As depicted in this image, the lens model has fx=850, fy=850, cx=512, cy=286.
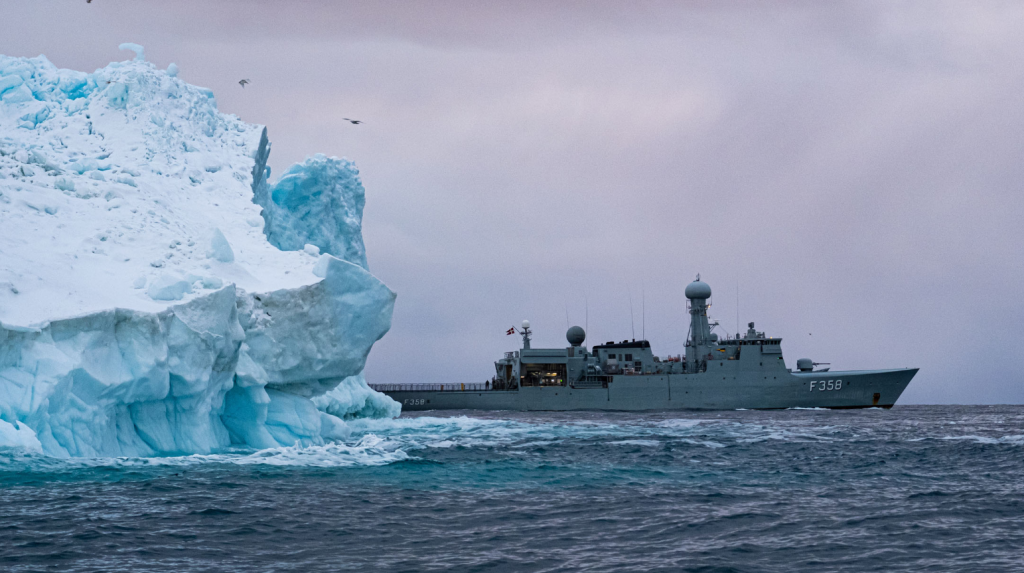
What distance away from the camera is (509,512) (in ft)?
37.1

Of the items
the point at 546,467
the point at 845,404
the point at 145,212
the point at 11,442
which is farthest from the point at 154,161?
the point at 845,404

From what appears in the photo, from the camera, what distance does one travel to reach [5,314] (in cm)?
1395

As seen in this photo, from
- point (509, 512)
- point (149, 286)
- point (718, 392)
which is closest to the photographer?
point (509, 512)

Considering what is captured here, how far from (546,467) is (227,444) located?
6874mm

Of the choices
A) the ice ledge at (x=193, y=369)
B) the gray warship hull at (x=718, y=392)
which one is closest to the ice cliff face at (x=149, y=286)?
the ice ledge at (x=193, y=369)

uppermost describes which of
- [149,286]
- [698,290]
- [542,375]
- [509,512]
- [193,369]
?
[698,290]

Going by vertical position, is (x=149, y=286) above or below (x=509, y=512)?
above

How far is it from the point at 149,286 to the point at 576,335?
41.9 m

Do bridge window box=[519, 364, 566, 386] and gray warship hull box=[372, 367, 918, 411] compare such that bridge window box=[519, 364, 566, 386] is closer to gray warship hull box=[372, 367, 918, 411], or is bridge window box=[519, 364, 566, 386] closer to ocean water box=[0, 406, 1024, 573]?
gray warship hull box=[372, 367, 918, 411]

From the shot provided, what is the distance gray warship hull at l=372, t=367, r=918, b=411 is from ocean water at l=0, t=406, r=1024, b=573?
30863 mm

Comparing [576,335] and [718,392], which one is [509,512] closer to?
[718,392]

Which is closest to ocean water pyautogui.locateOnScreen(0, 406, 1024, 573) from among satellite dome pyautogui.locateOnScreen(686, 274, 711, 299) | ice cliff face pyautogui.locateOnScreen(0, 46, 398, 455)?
ice cliff face pyautogui.locateOnScreen(0, 46, 398, 455)

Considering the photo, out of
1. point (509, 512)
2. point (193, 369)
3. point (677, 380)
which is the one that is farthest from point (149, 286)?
point (677, 380)

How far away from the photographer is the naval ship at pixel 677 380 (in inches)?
1967
